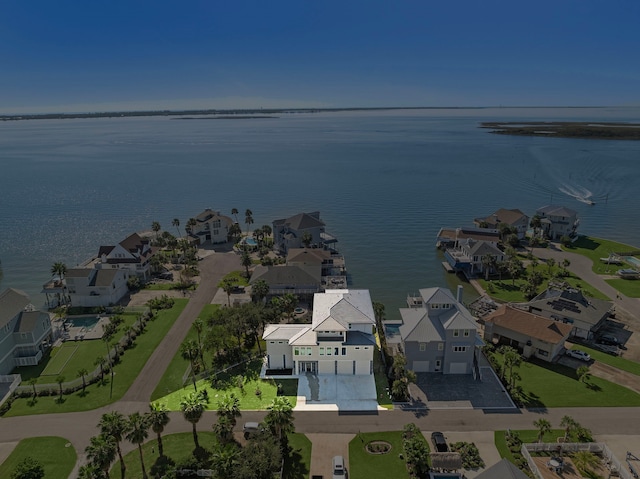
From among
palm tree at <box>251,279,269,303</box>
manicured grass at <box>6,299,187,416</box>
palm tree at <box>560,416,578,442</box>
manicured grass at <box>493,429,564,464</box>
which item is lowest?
manicured grass at <box>6,299,187,416</box>

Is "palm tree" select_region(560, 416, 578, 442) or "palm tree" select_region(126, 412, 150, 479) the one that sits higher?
"palm tree" select_region(126, 412, 150, 479)

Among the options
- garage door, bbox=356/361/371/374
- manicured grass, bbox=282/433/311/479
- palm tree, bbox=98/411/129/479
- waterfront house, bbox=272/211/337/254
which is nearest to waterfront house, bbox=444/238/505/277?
waterfront house, bbox=272/211/337/254

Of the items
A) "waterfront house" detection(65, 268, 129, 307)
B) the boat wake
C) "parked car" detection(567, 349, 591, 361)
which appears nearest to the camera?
"parked car" detection(567, 349, 591, 361)

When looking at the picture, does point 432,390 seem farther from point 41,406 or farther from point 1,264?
point 1,264

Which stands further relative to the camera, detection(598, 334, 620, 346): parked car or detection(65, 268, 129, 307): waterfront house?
detection(65, 268, 129, 307): waterfront house

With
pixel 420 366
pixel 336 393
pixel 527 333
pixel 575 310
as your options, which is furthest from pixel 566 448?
pixel 575 310

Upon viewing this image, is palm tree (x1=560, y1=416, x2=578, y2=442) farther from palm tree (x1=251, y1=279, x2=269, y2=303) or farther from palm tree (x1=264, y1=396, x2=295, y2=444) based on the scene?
palm tree (x1=251, y1=279, x2=269, y2=303)

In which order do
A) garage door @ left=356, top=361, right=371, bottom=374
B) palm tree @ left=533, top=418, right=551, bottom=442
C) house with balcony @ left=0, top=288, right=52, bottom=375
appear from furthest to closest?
house with balcony @ left=0, top=288, right=52, bottom=375 → garage door @ left=356, top=361, right=371, bottom=374 → palm tree @ left=533, top=418, right=551, bottom=442
